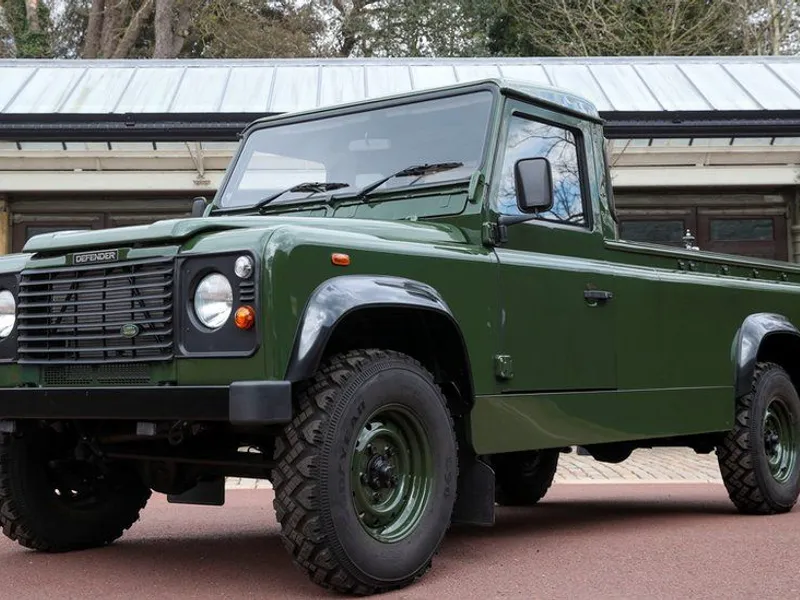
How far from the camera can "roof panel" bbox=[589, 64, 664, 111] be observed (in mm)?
17484

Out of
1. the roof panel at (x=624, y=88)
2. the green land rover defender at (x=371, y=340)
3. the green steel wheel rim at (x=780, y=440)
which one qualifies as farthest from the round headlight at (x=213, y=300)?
the roof panel at (x=624, y=88)

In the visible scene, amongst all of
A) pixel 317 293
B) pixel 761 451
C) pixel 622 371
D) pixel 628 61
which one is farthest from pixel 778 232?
pixel 317 293

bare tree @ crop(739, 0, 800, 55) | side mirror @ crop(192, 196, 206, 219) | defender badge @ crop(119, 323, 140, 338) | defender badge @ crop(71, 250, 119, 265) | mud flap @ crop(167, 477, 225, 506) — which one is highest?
bare tree @ crop(739, 0, 800, 55)

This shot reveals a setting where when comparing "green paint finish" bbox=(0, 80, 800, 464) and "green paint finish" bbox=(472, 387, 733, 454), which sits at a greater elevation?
"green paint finish" bbox=(0, 80, 800, 464)

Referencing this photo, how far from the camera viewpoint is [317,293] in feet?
15.0

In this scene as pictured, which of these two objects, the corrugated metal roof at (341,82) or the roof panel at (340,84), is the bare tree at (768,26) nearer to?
the corrugated metal roof at (341,82)

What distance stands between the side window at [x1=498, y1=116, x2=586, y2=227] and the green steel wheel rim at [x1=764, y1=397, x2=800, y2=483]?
2356 mm

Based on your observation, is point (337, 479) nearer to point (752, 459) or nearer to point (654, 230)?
point (752, 459)

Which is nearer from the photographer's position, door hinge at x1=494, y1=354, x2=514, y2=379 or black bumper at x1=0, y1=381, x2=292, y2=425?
black bumper at x1=0, y1=381, x2=292, y2=425

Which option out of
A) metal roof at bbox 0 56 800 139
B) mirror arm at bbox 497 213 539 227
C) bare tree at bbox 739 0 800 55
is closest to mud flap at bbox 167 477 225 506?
mirror arm at bbox 497 213 539 227

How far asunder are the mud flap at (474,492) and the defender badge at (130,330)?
1683 millimetres

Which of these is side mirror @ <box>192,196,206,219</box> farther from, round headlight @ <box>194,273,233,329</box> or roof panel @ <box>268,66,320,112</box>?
roof panel @ <box>268,66,320,112</box>

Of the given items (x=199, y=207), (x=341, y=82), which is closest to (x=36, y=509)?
(x=199, y=207)

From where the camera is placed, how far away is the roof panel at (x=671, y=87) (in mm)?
17438
